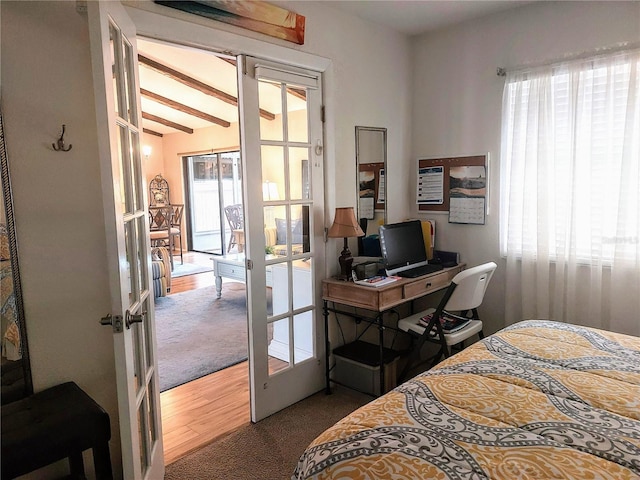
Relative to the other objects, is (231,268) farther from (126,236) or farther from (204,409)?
(126,236)

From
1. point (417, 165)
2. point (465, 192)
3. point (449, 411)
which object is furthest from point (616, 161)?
point (449, 411)

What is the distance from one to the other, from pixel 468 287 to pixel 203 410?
1826 mm

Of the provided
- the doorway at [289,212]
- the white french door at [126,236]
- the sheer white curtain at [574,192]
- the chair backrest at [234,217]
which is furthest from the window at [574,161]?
the chair backrest at [234,217]

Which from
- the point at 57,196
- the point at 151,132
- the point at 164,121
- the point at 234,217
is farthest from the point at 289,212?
the point at 151,132

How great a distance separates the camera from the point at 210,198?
9016 mm

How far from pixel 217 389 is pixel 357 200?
1.65 m

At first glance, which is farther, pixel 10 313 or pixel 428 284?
→ pixel 428 284

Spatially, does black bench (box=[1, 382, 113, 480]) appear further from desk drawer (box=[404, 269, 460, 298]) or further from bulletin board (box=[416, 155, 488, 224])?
bulletin board (box=[416, 155, 488, 224])

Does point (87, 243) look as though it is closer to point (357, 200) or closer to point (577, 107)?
point (357, 200)

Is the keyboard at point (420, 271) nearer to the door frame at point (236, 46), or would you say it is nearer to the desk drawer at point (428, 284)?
the desk drawer at point (428, 284)

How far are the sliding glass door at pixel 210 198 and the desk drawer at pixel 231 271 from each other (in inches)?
129

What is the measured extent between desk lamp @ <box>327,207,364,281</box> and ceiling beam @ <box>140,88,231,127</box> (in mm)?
5217

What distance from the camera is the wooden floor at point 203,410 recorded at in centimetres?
251

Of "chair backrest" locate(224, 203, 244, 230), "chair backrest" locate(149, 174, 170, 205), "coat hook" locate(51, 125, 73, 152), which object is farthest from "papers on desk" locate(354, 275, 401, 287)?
"chair backrest" locate(149, 174, 170, 205)
